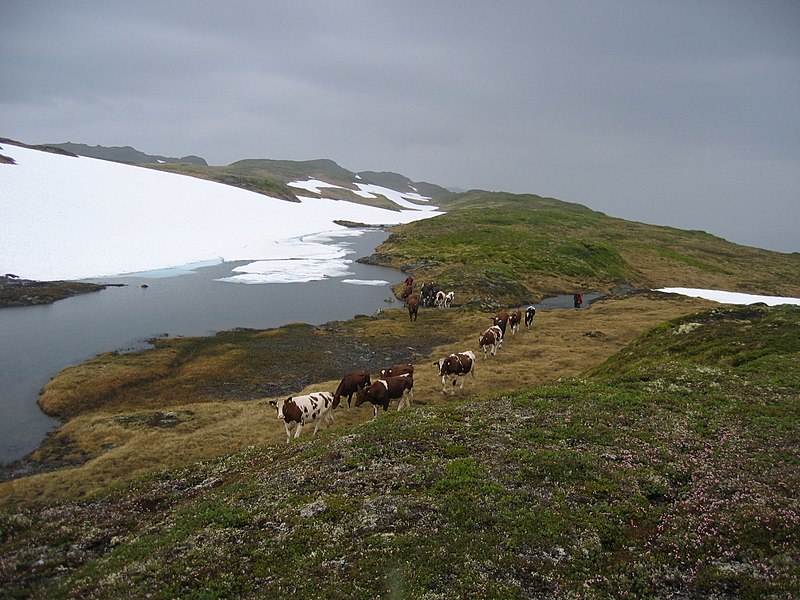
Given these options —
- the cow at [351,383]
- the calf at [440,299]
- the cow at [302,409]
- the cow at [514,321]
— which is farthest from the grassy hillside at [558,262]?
the cow at [302,409]

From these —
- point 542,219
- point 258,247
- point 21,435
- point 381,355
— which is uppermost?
point 542,219

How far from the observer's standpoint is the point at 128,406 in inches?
1054

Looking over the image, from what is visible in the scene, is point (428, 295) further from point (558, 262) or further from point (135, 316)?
point (558, 262)

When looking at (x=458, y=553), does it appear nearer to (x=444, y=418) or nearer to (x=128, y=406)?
(x=444, y=418)

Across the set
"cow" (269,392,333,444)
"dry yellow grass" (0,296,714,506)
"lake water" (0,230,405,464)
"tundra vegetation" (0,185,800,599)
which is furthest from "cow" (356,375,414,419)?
"lake water" (0,230,405,464)

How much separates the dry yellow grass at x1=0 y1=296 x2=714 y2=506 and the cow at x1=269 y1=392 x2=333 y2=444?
66cm

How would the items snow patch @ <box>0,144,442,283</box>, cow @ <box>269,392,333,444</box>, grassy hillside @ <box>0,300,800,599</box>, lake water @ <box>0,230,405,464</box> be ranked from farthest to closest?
1. snow patch @ <box>0,144,442,283</box>
2. lake water @ <box>0,230,405,464</box>
3. cow @ <box>269,392,333,444</box>
4. grassy hillside @ <box>0,300,800,599</box>

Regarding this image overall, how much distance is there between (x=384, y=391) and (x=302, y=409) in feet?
13.6

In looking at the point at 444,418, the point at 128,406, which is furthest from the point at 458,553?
the point at 128,406

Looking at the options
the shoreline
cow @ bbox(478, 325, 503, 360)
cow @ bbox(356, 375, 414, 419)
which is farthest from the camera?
the shoreline

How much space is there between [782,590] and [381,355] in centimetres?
2984

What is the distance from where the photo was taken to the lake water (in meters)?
27.2

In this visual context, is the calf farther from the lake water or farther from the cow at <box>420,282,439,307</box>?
the lake water

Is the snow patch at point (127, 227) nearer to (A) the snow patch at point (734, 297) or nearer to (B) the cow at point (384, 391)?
(B) the cow at point (384, 391)
